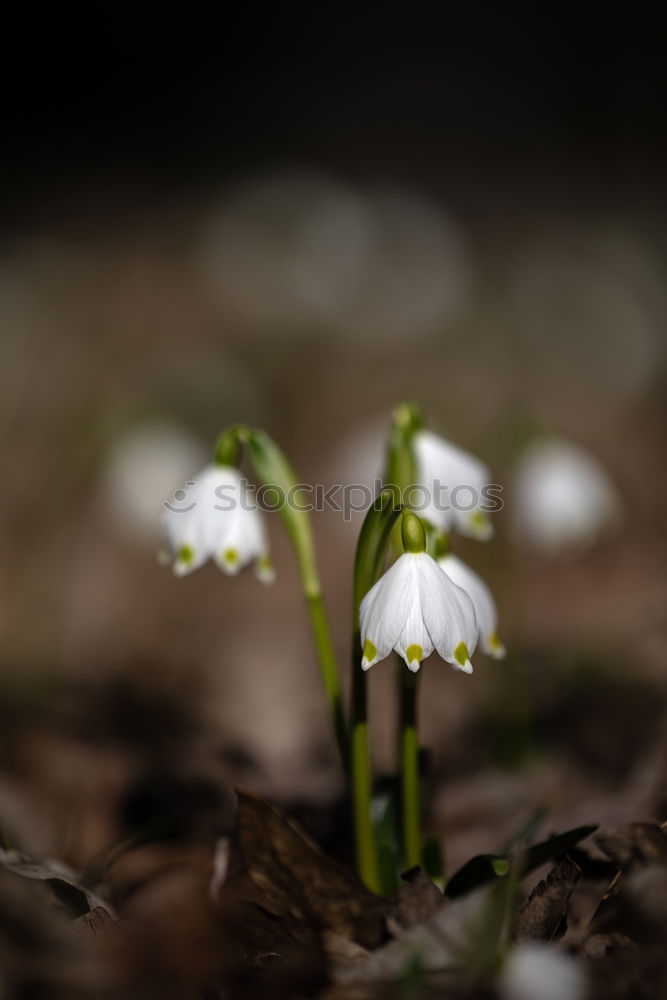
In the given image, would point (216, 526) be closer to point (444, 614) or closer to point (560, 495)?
point (444, 614)

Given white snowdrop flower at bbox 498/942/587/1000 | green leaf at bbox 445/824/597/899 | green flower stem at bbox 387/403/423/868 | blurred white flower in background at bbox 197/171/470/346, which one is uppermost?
blurred white flower in background at bbox 197/171/470/346

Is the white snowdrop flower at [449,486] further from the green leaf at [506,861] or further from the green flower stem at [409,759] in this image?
the green leaf at [506,861]

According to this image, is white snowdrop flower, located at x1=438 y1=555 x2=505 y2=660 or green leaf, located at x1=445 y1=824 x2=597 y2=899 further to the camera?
white snowdrop flower, located at x1=438 y1=555 x2=505 y2=660

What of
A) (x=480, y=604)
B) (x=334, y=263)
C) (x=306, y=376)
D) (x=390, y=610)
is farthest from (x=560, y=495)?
(x=334, y=263)

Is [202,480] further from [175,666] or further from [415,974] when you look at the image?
[175,666]

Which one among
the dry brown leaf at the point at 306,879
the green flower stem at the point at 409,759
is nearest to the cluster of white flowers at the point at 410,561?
the green flower stem at the point at 409,759

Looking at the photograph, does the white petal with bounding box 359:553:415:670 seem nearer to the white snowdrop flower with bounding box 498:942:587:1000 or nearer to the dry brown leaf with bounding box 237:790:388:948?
the dry brown leaf with bounding box 237:790:388:948

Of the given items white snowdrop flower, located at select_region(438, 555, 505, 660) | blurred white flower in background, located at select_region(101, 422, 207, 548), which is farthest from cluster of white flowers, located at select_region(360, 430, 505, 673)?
blurred white flower in background, located at select_region(101, 422, 207, 548)
